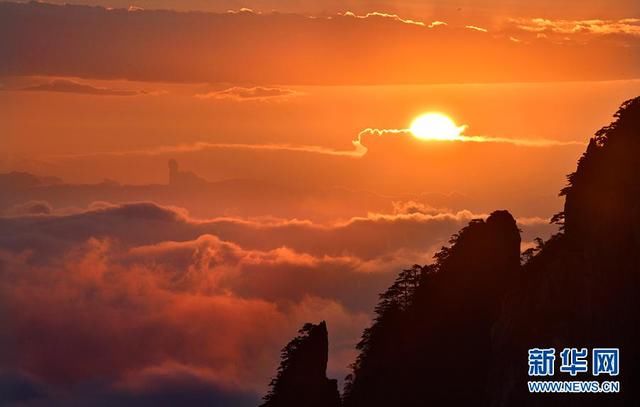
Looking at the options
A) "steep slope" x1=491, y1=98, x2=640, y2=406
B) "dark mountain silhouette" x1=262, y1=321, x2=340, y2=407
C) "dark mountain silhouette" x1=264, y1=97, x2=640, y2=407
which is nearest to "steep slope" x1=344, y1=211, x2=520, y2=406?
"dark mountain silhouette" x1=264, y1=97, x2=640, y2=407

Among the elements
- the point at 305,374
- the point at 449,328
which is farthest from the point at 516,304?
the point at 305,374

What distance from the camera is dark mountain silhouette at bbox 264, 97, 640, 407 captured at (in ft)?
276

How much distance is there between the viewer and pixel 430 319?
105m

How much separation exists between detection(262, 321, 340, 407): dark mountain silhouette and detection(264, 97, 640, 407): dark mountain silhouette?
2974 millimetres

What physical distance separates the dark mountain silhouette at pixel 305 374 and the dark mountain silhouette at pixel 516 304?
2.97 metres

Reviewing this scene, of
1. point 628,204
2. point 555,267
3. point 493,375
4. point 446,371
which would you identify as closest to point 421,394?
point 446,371

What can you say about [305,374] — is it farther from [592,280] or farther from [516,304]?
[592,280]

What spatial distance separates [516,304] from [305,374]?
2664 centimetres

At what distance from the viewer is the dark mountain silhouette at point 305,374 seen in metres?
110

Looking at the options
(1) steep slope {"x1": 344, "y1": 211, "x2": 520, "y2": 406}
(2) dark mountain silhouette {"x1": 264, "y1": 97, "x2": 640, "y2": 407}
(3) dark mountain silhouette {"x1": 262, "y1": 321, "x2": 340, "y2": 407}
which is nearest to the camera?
(2) dark mountain silhouette {"x1": 264, "y1": 97, "x2": 640, "y2": 407}

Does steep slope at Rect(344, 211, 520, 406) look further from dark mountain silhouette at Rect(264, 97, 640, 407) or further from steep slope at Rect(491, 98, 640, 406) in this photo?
steep slope at Rect(491, 98, 640, 406)

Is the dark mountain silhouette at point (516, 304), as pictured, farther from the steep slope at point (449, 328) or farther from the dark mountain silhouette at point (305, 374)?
the dark mountain silhouette at point (305, 374)

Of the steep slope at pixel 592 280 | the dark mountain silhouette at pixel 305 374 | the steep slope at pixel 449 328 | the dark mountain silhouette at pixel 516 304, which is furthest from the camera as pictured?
the dark mountain silhouette at pixel 305 374

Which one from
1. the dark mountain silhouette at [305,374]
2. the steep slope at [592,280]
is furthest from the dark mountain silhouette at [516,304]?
the dark mountain silhouette at [305,374]
